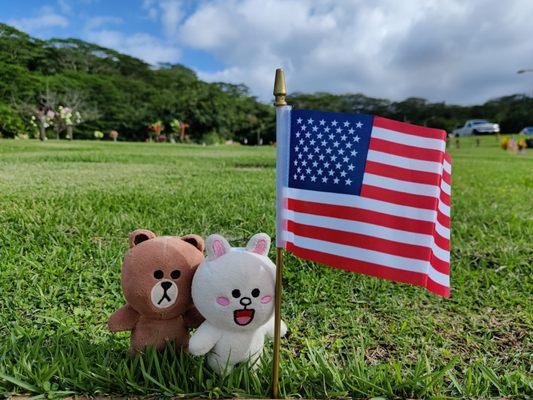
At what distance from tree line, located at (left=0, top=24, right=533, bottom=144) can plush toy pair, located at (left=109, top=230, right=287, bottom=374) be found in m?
26.5

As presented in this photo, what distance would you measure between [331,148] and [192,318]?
0.89 m

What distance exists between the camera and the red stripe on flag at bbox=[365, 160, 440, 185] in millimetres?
1709

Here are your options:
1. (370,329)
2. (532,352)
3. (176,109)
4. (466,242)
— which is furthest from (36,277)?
(176,109)

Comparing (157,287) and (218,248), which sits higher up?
(218,248)

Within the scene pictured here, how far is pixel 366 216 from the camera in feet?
5.62

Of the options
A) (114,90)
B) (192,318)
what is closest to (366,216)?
(192,318)

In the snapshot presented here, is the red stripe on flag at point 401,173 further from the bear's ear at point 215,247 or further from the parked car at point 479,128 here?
the parked car at point 479,128

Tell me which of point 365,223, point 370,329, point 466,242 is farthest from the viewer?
point 466,242

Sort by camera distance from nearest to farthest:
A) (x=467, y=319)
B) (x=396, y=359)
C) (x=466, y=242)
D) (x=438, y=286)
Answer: (x=438, y=286)
(x=396, y=359)
(x=467, y=319)
(x=466, y=242)

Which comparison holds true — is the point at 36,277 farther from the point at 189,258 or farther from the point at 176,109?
the point at 176,109

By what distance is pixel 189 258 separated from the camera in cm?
180

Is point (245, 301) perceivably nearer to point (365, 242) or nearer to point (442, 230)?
point (365, 242)

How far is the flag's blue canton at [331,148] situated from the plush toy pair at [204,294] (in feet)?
1.03

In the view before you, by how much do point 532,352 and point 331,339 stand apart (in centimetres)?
103
